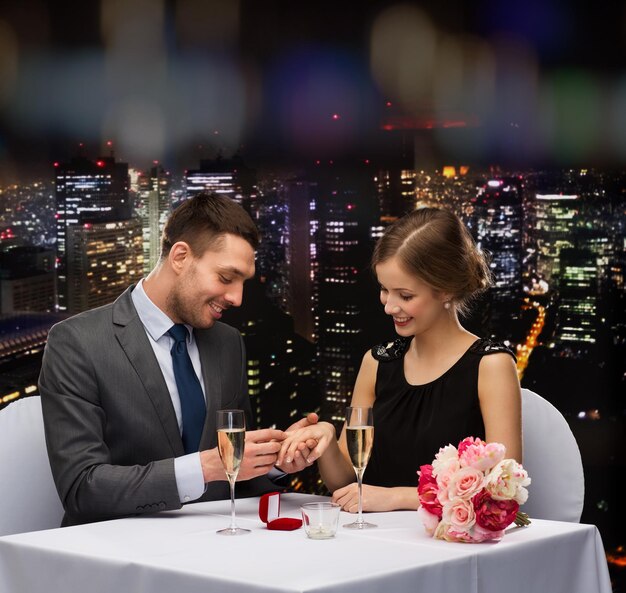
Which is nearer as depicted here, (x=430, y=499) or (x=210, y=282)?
(x=430, y=499)

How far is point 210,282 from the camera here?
2.62 m

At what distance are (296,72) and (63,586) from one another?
341cm

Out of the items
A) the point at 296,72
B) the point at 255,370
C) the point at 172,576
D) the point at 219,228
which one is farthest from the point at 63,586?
the point at 296,72

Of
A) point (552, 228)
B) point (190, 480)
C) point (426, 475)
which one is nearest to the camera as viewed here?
point (426, 475)

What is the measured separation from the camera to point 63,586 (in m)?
1.79

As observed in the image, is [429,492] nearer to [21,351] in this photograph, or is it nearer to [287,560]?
[287,560]

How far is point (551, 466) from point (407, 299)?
1.89 feet

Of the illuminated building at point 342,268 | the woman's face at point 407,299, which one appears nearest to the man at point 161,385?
the woman's face at point 407,299

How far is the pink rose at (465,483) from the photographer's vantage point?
5.89 ft

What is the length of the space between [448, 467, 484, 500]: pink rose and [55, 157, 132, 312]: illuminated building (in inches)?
129

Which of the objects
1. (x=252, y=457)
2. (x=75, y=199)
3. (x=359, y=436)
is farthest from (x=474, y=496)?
(x=75, y=199)

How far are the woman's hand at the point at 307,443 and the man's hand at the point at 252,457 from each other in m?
0.03

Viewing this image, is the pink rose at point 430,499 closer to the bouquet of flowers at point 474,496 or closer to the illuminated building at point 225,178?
the bouquet of flowers at point 474,496

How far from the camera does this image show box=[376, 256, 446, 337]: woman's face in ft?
8.49
